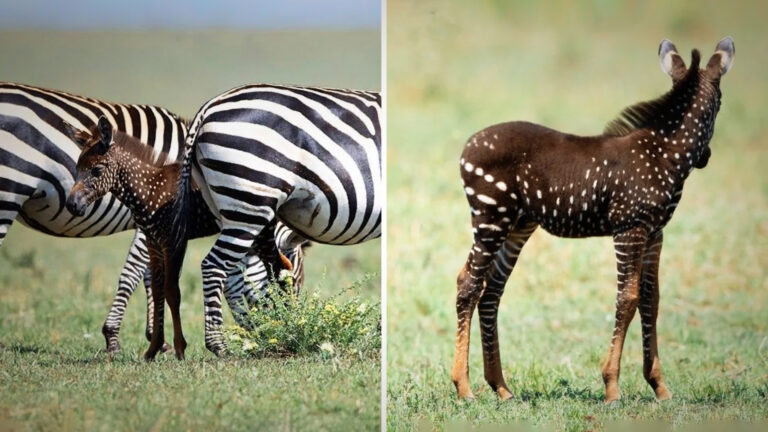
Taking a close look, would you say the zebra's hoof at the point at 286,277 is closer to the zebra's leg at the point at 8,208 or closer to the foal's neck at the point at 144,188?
the foal's neck at the point at 144,188

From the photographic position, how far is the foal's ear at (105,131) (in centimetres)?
585

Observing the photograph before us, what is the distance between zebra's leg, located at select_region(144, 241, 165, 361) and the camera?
6.00 meters

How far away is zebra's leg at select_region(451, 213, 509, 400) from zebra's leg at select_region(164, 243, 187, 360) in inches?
62.8

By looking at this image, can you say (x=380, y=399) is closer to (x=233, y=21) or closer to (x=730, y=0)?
(x=233, y=21)

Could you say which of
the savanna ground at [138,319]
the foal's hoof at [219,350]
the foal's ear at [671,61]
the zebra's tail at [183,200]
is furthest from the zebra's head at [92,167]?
the foal's ear at [671,61]

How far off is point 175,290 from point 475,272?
1727mm

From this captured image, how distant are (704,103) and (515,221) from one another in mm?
1275

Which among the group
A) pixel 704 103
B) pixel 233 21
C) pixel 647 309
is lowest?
pixel 647 309

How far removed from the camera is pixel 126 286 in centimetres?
608

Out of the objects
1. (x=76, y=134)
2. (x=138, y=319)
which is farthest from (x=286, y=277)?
(x=76, y=134)

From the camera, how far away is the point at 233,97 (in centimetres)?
617

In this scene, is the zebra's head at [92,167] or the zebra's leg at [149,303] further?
the zebra's leg at [149,303]

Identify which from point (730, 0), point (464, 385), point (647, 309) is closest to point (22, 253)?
point (464, 385)

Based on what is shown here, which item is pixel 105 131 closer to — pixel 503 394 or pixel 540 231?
pixel 503 394
